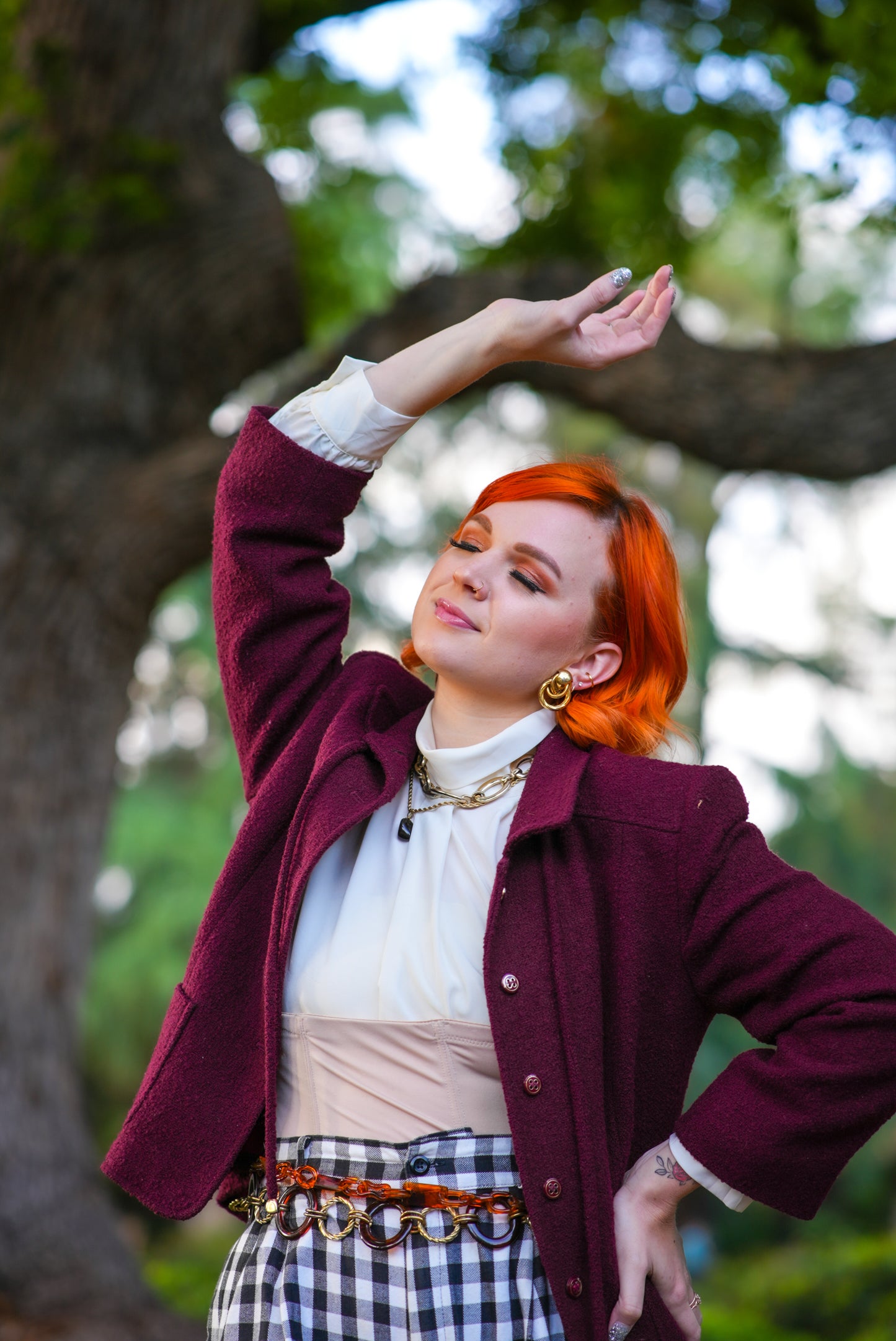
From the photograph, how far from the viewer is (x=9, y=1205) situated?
4078mm

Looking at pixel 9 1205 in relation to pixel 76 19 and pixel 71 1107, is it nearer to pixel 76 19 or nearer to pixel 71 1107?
pixel 71 1107

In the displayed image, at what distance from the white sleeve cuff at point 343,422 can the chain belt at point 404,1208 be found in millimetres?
1036

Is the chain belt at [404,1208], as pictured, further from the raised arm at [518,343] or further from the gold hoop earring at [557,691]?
the raised arm at [518,343]

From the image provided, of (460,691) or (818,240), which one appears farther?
(818,240)

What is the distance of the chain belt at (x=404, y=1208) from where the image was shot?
1.65m

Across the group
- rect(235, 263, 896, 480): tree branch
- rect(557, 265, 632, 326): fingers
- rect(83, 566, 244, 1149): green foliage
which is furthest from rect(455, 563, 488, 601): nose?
rect(83, 566, 244, 1149): green foliage

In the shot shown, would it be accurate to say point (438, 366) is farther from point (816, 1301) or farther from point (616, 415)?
point (816, 1301)

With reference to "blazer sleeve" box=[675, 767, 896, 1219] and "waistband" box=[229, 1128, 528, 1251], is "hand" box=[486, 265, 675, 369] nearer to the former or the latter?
"blazer sleeve" box=[675, 767, 896, 1219]

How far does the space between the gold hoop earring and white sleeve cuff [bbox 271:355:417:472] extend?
0.44m

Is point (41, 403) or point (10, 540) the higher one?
point (41, 403)

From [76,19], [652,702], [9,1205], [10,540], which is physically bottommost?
[9,1205]

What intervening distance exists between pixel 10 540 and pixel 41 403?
54 centimetres

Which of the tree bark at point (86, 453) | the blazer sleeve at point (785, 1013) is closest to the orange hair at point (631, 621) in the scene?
the blazer sleeve at point (785, 1013)

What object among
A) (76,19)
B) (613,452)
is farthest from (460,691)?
(613,452)
